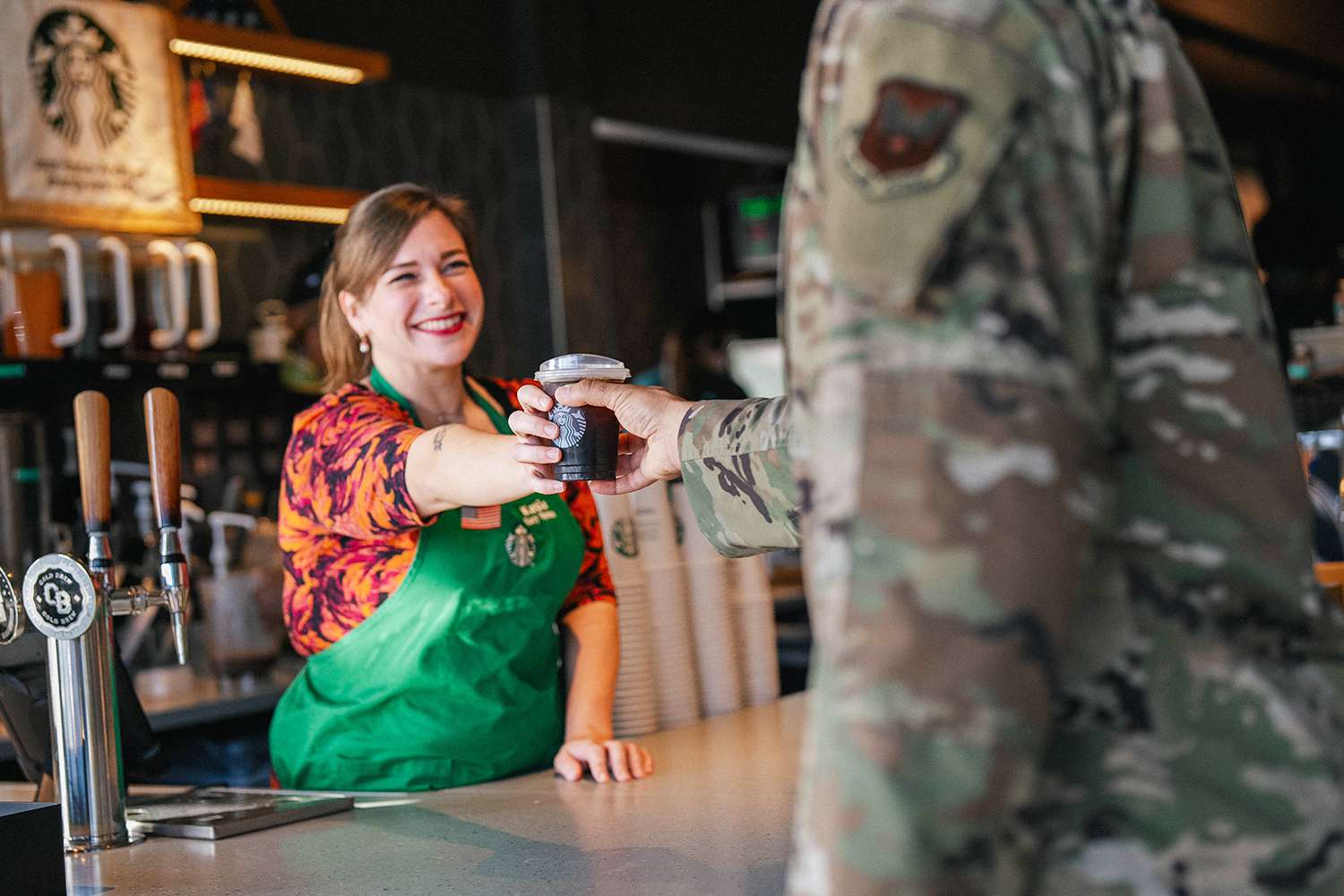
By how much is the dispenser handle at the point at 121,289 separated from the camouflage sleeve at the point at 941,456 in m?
3.69

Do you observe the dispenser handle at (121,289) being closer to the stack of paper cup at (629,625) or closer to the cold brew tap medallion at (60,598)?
the stack of paper cup at (629,625)

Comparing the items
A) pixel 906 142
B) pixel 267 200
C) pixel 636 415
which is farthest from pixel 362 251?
pixel 267 200

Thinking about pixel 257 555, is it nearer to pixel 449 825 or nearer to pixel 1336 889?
pixel 449 825

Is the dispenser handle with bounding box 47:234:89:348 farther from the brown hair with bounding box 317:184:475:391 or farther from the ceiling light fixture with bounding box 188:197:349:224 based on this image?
the brown hair with bounding box 317:184:475:391

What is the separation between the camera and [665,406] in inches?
59.7

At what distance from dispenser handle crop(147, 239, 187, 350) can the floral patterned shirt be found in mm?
2424

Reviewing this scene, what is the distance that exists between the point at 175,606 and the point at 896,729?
1.14 metres

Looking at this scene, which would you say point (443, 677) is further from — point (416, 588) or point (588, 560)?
point (588, 560)

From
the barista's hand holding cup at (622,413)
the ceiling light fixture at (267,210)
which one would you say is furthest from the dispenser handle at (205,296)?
the barista's hand holding cup at (622,413)

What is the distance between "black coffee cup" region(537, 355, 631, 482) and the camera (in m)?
1.55

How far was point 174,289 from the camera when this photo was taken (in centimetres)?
432

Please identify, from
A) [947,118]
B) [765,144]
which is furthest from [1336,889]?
[765,144]

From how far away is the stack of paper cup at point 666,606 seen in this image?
89.1 inches

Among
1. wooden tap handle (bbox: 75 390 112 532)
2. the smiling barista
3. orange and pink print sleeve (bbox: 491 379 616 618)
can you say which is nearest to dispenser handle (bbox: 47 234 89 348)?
the smiling barista
